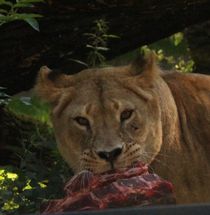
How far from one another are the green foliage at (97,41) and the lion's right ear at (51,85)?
2.32ft

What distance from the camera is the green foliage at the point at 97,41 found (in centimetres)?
598

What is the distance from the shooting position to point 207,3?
21.1 ft

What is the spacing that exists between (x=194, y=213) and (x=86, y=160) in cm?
233

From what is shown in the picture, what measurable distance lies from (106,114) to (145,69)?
536 millimetres

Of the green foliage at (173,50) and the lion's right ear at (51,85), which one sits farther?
the green foliage at (173,50)

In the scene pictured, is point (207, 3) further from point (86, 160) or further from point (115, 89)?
point (86, 160)

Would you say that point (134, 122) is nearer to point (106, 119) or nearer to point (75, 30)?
point (106, 119)

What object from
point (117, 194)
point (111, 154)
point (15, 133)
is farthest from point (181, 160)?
point (15, 133)

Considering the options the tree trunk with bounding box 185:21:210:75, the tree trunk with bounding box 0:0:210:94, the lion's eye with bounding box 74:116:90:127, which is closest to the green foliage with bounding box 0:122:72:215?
the tree trunk with bounding box 0:0:210:94

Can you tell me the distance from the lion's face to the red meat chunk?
1.35 ft

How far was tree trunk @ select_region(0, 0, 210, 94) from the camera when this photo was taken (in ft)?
19.5

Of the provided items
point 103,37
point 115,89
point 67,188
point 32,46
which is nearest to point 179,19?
point 103,37

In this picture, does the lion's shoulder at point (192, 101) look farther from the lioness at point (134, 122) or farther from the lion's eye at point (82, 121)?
the lion's eye at point (82, 121)

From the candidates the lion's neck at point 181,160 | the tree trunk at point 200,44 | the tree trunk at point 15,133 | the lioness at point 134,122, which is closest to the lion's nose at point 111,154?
the lioness at point 134,122
